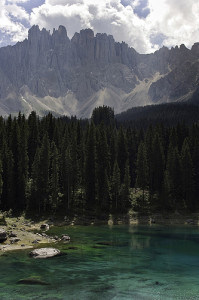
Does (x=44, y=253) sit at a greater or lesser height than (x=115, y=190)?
lesser

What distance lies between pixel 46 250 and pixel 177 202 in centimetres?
6007

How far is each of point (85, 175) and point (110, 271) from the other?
56656 mm

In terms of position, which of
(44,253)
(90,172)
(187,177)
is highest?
(90,172)

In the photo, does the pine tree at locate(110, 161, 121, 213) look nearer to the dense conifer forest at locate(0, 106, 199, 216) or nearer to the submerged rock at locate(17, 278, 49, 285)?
the dense conifer forest at locate(0, 106, 199, 216)

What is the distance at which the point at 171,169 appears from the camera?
96.7 metres

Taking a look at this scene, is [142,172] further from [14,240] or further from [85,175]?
[14,240]

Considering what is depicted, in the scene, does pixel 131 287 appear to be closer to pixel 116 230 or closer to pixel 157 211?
pixel 116 230

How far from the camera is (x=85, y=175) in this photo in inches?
3511

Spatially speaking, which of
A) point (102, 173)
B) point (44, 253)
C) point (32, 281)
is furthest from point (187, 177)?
point (32, 281)

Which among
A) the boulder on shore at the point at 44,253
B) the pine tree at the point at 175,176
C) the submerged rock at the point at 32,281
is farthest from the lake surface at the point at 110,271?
the pine tree at the point at 175,176

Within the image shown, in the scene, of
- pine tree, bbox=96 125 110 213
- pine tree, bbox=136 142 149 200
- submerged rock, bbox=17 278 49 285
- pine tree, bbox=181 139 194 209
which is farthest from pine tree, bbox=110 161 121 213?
submerged rock, bbox=17 278 49 285

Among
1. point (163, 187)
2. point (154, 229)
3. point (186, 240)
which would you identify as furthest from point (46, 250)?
point (163, 187)

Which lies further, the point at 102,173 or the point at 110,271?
→ the point at 102,173

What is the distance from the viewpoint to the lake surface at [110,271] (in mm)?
26328
